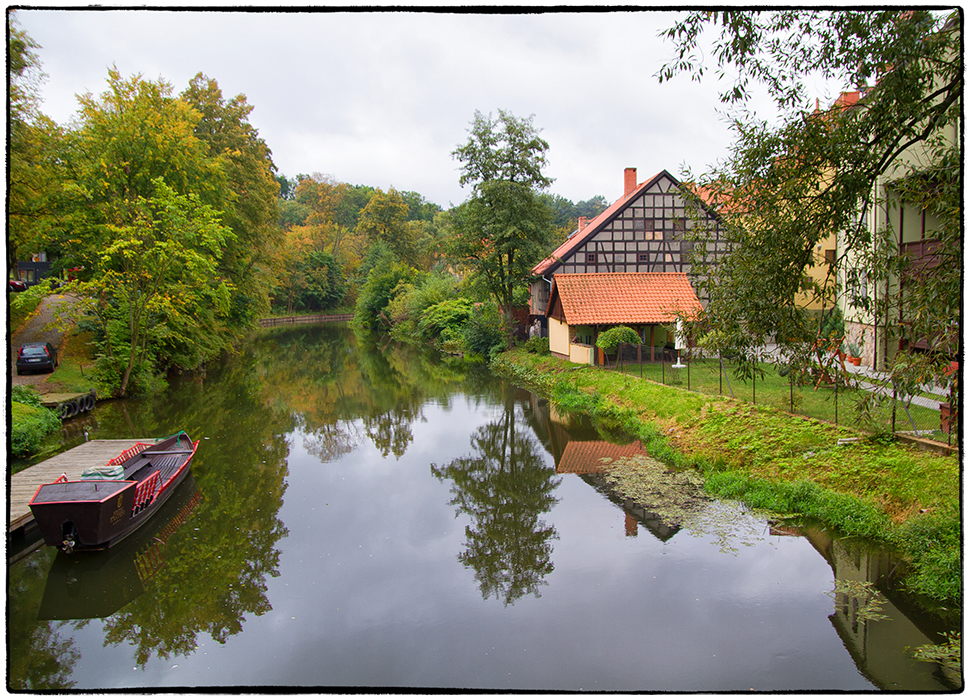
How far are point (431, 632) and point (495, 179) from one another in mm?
24778

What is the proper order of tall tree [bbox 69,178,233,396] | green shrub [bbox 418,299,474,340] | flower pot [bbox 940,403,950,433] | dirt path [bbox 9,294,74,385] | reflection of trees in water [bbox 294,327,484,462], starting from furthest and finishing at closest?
1. green shrub [bbox 418,299,474,340]
2. tall tree [bbox 69,178,233,396]
3. dirt path [bbox 9,294,74,385]
4. reflection of trees in water [bbox 294,327,484,462]
5. flower pot [bbox 940,403,950,433]

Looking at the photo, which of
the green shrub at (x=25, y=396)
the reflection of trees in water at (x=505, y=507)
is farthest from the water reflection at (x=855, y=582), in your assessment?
the green shrub at (x=25, y=396)

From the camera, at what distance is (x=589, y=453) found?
14883 millimetres

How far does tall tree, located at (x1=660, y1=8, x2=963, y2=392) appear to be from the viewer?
589cm

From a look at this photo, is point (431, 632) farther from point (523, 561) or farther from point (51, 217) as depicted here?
point (51, 217)

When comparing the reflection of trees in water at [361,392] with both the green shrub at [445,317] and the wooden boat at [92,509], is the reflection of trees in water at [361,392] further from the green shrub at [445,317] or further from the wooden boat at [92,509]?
the wooden boat at [92,509]

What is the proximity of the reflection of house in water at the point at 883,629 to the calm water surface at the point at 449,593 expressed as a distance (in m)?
0.03

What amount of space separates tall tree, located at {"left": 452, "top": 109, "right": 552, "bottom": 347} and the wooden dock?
19.2 meters

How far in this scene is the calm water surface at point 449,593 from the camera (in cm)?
652

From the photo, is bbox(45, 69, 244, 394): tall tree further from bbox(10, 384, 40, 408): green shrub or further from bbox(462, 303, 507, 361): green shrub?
bbox(462, 303, 507, 361): green shrub

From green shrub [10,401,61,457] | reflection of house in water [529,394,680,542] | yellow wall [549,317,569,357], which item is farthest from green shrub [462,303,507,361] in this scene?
green shrub [10,401,61,457]

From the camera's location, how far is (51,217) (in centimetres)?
2006

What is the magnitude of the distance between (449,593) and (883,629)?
17.0 feet

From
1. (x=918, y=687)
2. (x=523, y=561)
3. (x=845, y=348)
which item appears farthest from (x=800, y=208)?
(x=845, y=348)
